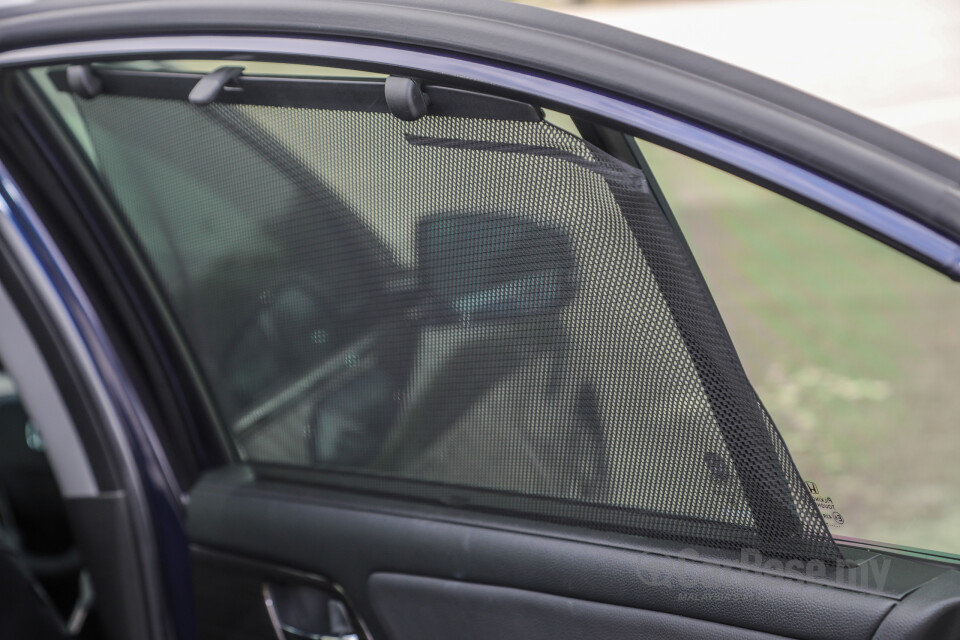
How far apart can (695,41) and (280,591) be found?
333 inches

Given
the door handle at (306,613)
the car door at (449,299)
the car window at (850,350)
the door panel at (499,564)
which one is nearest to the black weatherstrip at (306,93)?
the car door at (449,299)

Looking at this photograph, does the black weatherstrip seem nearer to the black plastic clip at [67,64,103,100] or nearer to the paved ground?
the black plastic clip at [67,64,103,100]

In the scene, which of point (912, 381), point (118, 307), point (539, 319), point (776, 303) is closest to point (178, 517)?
point (118, 307)

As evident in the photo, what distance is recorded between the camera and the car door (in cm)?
113

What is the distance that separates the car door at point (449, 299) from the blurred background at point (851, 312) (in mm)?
143

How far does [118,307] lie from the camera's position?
173cm

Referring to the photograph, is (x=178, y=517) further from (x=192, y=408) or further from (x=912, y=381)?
(x=912, y=381)

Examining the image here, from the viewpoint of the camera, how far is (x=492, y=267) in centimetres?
127

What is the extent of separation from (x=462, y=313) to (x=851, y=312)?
13.5 feet

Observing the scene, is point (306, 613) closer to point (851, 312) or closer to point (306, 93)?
point (306, 93)

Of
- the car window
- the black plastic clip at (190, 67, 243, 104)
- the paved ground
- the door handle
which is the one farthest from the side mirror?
the paved ground

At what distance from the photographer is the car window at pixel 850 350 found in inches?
141

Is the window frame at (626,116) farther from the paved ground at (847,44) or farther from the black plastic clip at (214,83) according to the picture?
the paved ground at (847,44)

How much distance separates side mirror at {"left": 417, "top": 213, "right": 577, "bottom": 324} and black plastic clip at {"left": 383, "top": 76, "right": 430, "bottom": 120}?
6.0 inches
